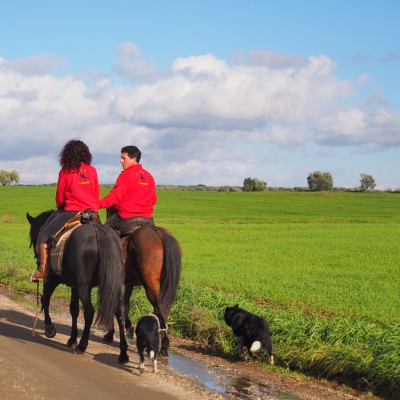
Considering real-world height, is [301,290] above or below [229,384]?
above

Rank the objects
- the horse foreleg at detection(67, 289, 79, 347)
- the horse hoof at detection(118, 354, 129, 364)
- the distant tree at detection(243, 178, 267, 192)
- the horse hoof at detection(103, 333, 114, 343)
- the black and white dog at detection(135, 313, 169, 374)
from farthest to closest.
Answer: the distant tree at detection(243, 178, 267, 192) < the horse hoof at detection(103, 333, 114, 343) < the horse foreleg at detection(67, 289, 79, 347) < the horse hoof at detection(118, 354, 129, 364) < the black and white dog at detection(135, 313, 169, 374)

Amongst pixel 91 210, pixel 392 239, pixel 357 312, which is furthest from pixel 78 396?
pixel 392 239

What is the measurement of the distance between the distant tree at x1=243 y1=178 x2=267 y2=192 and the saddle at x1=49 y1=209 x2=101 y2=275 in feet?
Answer: 397

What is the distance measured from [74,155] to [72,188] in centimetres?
52

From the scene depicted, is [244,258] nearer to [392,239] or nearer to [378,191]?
[392,239]

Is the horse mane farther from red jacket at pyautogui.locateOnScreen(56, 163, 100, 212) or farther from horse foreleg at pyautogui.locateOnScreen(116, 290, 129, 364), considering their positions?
horse foreleg at pyautogui.locateOnScreen(116, 290, 129, 364)

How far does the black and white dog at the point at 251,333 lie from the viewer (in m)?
9.29

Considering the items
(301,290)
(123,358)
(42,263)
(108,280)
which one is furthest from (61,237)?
(301,290)

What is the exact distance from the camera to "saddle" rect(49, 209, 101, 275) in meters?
9.87

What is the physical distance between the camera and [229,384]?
835cm

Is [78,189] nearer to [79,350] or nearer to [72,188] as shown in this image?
[72,188]

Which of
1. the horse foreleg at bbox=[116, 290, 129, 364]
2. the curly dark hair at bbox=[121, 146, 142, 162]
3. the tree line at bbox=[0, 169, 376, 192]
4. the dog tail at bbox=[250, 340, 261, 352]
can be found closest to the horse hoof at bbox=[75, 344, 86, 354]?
the horse foreleg at bbox=[116, 290, 129, 364]

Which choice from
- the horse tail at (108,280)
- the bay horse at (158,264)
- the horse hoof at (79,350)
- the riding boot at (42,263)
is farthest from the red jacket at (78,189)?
the horse hoof at (79,350)

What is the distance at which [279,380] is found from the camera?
8703 millimetres
